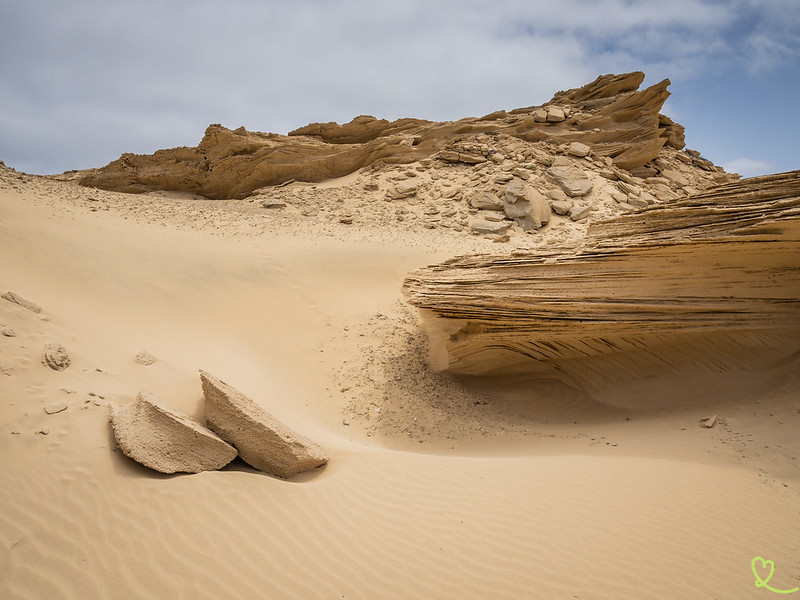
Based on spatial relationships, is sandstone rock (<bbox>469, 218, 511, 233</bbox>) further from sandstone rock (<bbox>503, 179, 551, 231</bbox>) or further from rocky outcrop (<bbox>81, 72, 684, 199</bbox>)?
rocky outcrop (<bbox>81, 72, 684, 199</bbox>)

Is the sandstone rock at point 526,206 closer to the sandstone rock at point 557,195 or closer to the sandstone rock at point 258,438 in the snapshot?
the sandstone rock at point 557,195

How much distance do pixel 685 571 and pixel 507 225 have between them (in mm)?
12286

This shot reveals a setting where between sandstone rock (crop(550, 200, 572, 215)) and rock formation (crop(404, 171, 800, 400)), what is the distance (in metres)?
9.49

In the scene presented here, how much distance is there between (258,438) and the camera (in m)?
4.08

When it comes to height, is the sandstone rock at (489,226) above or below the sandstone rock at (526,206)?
below

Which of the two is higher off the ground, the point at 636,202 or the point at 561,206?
the point at 636,202

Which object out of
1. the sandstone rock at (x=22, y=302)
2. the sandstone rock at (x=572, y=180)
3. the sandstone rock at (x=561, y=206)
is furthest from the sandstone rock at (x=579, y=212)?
the sandstone rock at (x=22, y=302)

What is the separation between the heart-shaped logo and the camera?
9.04 feet

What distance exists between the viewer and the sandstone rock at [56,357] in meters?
4.47

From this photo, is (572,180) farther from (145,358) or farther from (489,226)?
(145,358)

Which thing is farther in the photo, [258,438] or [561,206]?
[561,206]

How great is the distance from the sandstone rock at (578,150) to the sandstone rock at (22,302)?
708 inches

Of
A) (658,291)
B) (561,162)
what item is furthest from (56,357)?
(561,162)

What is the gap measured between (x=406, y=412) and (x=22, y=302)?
5.63m
